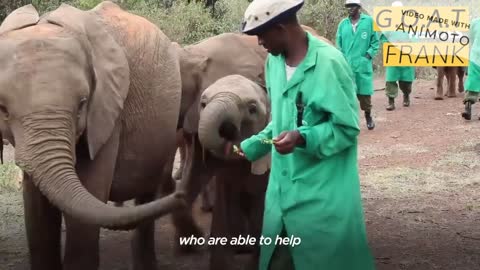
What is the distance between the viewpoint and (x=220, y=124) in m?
5.14

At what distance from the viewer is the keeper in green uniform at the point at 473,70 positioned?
39.0ft

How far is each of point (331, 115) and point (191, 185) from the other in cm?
281

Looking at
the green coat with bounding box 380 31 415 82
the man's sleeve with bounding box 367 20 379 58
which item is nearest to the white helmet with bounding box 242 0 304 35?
the man's sleeve with bounding box 367 20 379 58

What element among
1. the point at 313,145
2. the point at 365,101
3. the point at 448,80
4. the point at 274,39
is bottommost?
the point at 448,80

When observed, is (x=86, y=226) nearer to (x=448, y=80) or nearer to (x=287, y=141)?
(x=287, y=141)

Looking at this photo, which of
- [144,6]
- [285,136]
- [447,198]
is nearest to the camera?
[285,136]

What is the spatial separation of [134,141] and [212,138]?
0.62 m

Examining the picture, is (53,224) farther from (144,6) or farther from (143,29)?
(144,6)

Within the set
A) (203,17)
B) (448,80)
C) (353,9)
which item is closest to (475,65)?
(353,9)

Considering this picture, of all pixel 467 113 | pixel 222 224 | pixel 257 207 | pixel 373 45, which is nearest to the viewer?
pixel 222 224

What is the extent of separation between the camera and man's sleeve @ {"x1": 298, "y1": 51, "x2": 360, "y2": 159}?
3396 millimetres

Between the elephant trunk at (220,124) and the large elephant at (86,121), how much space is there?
52cm

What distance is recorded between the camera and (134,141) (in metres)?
5.39

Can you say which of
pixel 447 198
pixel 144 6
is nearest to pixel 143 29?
pixel 447 198
